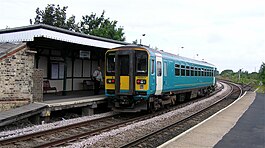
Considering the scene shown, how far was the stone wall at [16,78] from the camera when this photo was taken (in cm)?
983

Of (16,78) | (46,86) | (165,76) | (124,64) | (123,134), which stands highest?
(124,64)

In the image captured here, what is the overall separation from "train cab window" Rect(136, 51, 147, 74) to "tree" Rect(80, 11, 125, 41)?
23.6 m

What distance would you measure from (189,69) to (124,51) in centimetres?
660

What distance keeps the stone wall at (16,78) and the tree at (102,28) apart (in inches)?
969

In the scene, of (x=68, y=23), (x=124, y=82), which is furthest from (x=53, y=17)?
(x=124, y=82)

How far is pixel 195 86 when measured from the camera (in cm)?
1936

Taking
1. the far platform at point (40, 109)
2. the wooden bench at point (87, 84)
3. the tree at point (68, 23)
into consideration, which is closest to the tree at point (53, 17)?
the tree at point (68, 23)

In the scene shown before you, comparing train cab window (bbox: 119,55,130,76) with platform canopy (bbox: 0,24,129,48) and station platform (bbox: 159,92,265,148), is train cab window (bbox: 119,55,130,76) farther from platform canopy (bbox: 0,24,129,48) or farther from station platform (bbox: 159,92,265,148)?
station platform (bbox: 159,92,265,148)

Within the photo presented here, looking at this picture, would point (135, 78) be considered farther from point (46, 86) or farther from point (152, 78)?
point (46, 86)

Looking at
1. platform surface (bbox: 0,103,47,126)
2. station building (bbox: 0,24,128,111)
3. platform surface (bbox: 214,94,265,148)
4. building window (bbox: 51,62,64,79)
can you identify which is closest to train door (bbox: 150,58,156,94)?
station building (bbox: 0,24,128,111)

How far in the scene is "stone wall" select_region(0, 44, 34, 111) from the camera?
983 centimetres

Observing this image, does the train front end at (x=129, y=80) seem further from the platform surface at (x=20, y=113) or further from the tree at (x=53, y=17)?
the tree at (x=53, y=17)

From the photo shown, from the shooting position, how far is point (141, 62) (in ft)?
39.8

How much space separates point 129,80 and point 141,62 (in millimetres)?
893
